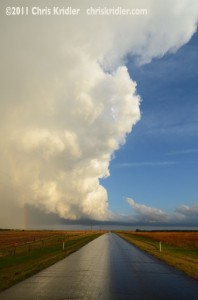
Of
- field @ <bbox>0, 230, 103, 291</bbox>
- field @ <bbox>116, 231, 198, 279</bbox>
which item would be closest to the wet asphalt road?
field @ <bbox>0, 230, 103, 291</bbox>

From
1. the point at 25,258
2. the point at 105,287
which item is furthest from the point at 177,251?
the point at 105,287

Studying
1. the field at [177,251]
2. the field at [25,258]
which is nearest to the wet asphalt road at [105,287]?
the field at [25,258]

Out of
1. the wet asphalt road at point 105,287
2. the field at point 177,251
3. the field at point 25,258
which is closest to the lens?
the wet asphalt road at point 105,287

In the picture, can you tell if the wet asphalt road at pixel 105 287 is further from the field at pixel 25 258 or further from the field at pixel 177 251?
the field at pixel 177 251

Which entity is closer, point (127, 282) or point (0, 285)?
point (0, 285)

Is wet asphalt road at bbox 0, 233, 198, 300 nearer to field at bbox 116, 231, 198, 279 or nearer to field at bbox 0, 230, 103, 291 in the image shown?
field at bbox 0, 230, 103, 291

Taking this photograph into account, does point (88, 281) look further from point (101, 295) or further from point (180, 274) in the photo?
point (180, 274)

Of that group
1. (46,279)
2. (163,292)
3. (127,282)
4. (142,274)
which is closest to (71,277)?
(46,279)

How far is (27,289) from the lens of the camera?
1300 cm

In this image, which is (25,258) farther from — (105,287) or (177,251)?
(177,251)

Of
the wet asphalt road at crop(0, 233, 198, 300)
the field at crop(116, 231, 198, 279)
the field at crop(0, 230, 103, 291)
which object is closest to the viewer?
the wet asphalt road at crop(0, 233, 198, 300)

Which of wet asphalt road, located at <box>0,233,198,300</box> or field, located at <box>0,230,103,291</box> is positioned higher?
field, located at <box>0,230,103,291</box>

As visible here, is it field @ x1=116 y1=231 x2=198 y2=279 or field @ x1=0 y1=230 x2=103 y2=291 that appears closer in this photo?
field @ x1=0 y1=230 x2=103 y2=291

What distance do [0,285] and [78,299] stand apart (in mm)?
4444
